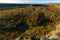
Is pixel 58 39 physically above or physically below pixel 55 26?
below

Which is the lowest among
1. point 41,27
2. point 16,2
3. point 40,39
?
point 40,39

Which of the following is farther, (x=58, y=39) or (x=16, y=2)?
(x=16, y=2)

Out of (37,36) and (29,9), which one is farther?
(29,9)

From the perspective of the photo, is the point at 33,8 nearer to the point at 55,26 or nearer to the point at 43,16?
the point at 43,16

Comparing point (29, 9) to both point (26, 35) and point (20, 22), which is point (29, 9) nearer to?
point (20, 22)

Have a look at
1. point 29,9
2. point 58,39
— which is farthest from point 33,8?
point 58,39

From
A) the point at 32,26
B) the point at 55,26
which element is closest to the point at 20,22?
the point at 32,26
